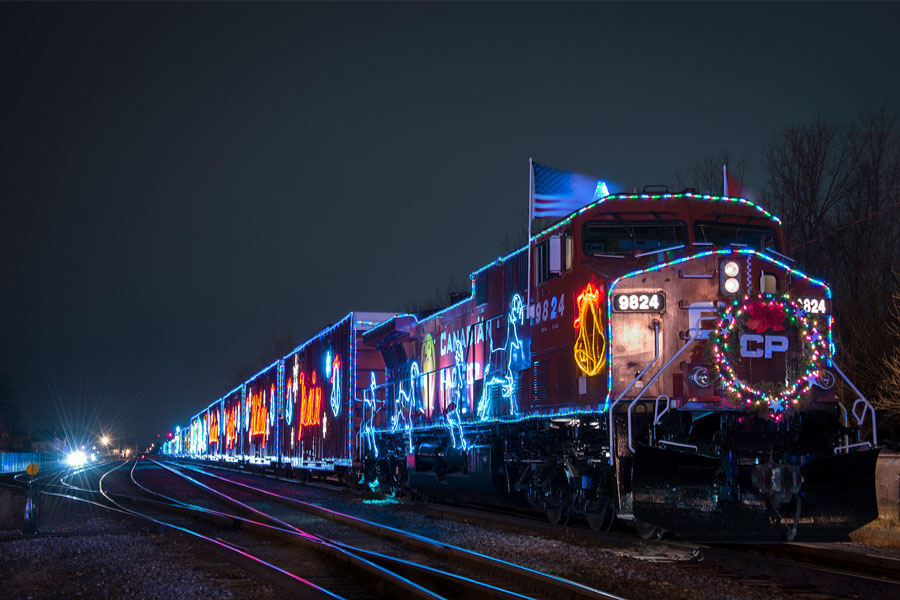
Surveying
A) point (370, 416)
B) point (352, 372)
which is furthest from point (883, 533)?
point (352, 372)

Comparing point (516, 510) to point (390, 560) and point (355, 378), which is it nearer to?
point (355, 378)

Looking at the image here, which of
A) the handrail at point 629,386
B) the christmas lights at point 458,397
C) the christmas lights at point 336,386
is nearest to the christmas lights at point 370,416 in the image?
the christmas lights at point 336,386

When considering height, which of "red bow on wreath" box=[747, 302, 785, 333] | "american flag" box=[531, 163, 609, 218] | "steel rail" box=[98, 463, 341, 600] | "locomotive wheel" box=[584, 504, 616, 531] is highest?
"american flag" box=[531, 163, 609, 218]

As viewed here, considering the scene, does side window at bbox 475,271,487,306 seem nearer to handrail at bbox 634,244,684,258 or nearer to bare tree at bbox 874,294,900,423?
handrail at bbox 634,244,684,258

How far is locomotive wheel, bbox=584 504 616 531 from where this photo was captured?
1093 centimetres

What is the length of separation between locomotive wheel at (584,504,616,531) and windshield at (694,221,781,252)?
11.7ft

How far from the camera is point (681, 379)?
959 centimetres

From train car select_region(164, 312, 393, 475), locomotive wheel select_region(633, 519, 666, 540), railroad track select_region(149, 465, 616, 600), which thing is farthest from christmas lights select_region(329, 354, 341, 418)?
locomotive wheel select_region(633, 519, 666, 540)

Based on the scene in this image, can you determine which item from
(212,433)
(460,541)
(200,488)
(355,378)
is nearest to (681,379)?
(460,541)

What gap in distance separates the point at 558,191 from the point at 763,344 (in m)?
4.22

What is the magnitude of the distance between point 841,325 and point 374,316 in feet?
37.0

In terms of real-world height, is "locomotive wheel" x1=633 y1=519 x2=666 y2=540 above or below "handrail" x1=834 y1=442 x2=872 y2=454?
below

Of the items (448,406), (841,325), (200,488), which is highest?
(841,325)

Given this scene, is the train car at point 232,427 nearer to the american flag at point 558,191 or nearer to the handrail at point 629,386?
the american flag at point 558,191
